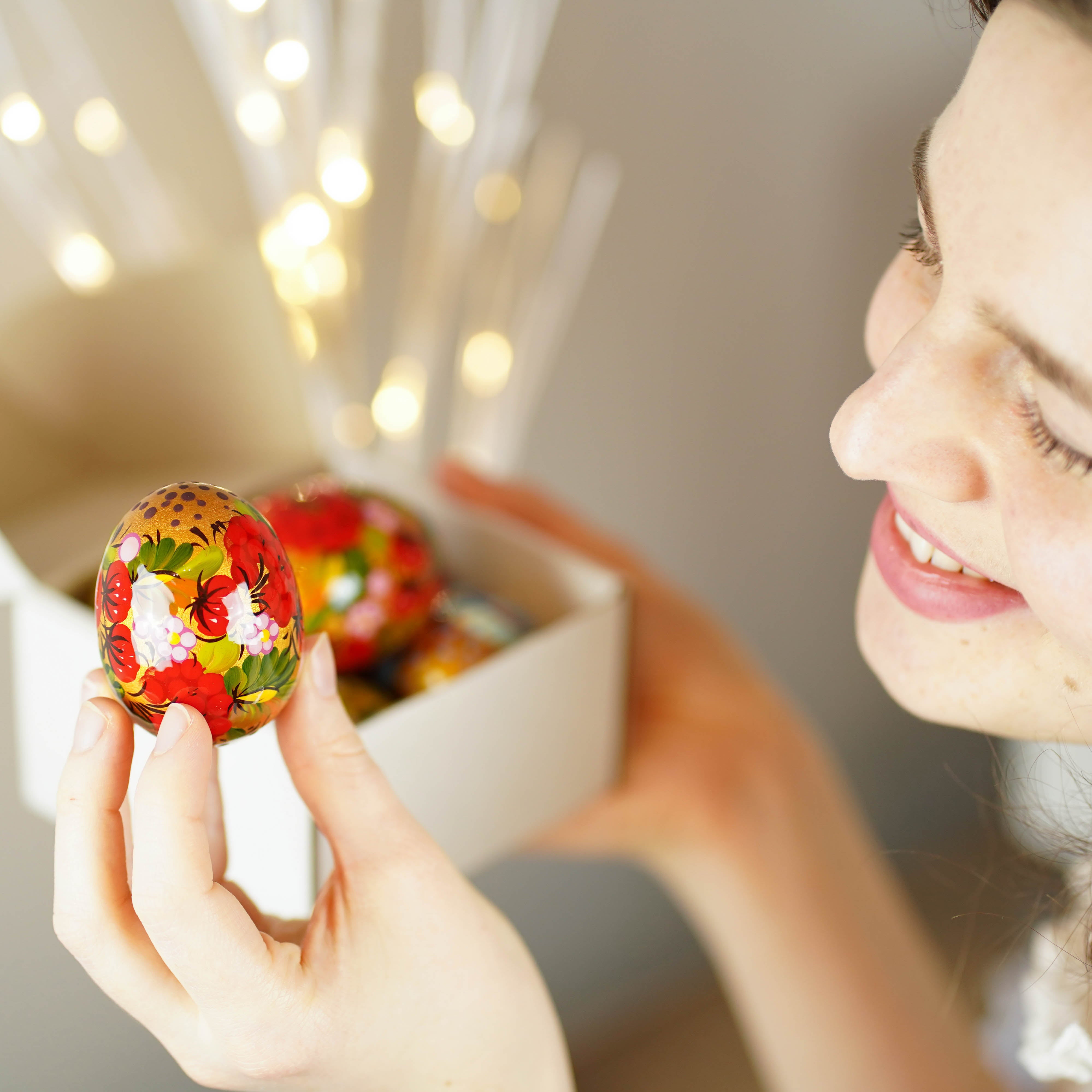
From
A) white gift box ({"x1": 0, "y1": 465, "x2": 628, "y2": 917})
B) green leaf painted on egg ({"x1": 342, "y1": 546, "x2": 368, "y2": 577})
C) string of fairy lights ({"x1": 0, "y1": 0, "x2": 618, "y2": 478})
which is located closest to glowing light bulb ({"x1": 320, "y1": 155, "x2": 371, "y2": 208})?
string of fairy lights ({"x1": 0, "y1": 0, "x2": 618, "y2": 478})

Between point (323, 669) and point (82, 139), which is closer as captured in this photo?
point (323, 669)

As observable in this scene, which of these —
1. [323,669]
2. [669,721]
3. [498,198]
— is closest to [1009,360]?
[323,669]

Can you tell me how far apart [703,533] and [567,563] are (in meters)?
0.72

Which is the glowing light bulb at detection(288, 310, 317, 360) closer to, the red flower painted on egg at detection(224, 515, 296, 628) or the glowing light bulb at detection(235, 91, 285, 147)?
the glowing light bulb at detection(235, 91, 285, 147)

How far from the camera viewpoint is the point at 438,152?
3.12ft

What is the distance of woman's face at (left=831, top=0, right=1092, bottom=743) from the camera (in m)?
0.37

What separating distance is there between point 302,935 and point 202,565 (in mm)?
161

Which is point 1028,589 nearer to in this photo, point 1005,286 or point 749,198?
point 1005,286

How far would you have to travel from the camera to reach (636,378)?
121 centimetres

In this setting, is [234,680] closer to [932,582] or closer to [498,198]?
[932,582]

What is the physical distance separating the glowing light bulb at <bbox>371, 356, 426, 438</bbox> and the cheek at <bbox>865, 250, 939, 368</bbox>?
22.0 inches

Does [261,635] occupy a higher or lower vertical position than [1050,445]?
lower

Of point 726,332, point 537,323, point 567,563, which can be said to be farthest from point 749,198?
point 567,563

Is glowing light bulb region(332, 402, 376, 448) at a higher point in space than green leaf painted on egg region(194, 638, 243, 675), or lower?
lower
